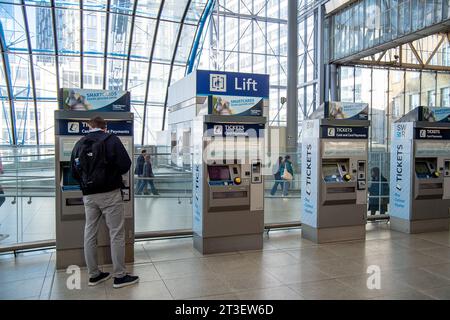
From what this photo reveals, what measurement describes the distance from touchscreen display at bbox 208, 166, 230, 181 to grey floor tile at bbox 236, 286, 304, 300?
5.88 feet

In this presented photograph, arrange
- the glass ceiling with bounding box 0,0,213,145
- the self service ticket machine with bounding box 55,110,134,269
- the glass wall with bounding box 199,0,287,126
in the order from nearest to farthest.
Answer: the self service ticket machine with bounding box 55,110,134,269 → the glass ceiling with bounding box 0,0,213,145 → the glass wall with bounding box 199,0,287,126

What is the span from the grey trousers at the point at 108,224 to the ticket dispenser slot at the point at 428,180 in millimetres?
4774

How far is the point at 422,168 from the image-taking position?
6723 mm

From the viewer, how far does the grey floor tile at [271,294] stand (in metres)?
3.73

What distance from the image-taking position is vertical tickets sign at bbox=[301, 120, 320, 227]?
5840 mm

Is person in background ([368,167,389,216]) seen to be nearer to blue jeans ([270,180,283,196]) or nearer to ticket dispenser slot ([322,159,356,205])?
blue jeans ([270,180,283,196])

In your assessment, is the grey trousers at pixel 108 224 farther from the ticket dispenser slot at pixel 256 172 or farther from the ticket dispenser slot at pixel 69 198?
the ticket dispenser slot at pixel 256 172

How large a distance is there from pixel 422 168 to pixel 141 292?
5.12 m

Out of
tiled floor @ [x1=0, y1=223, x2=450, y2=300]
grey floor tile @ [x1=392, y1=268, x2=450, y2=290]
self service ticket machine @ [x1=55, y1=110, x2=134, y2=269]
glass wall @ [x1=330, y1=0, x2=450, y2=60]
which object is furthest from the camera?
glass wall @ [x1=330, y1=0, x2=450, y2=60]

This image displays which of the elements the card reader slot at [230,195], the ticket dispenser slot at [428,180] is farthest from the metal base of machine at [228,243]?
the ticket dispenser slot at [428,180]

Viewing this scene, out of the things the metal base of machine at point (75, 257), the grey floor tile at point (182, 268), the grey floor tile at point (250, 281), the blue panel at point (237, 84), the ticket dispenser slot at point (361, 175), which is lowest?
the grey floor tile at point (250, 281)

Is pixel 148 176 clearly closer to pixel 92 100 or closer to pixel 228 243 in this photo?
pixel 228 243

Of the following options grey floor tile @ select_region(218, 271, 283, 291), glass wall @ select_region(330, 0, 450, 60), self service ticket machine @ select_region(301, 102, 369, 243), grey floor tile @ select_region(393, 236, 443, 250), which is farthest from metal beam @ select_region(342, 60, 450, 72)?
grey floor tile @ select_region(218, 271, 283, 291)
